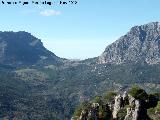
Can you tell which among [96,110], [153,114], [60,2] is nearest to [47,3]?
[60,2]

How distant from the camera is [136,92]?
538 ft

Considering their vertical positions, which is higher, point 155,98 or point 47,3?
point 47,3

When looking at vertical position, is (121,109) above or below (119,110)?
above

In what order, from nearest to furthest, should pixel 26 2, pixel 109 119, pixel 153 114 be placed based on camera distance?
1. pixel 26 2
2. pixel 153 114
3. pixel 109 119

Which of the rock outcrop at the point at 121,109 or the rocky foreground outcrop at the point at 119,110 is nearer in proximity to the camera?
the rock outcrop at the point at 121,109

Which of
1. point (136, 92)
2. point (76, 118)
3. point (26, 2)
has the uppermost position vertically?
point (26, 2)

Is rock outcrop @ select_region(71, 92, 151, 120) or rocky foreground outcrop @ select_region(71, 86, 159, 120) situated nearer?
rock outcrop @ select_region(71, 92, 151, 120)

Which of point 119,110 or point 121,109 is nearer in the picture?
point 121,109

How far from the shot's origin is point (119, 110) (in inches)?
6206

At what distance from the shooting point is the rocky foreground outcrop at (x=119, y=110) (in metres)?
149

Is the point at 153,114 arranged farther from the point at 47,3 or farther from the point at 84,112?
the point at 47,3

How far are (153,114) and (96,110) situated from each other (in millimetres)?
27556

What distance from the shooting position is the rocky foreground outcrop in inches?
5866

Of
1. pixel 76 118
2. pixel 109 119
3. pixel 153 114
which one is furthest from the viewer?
pixel 76 118
